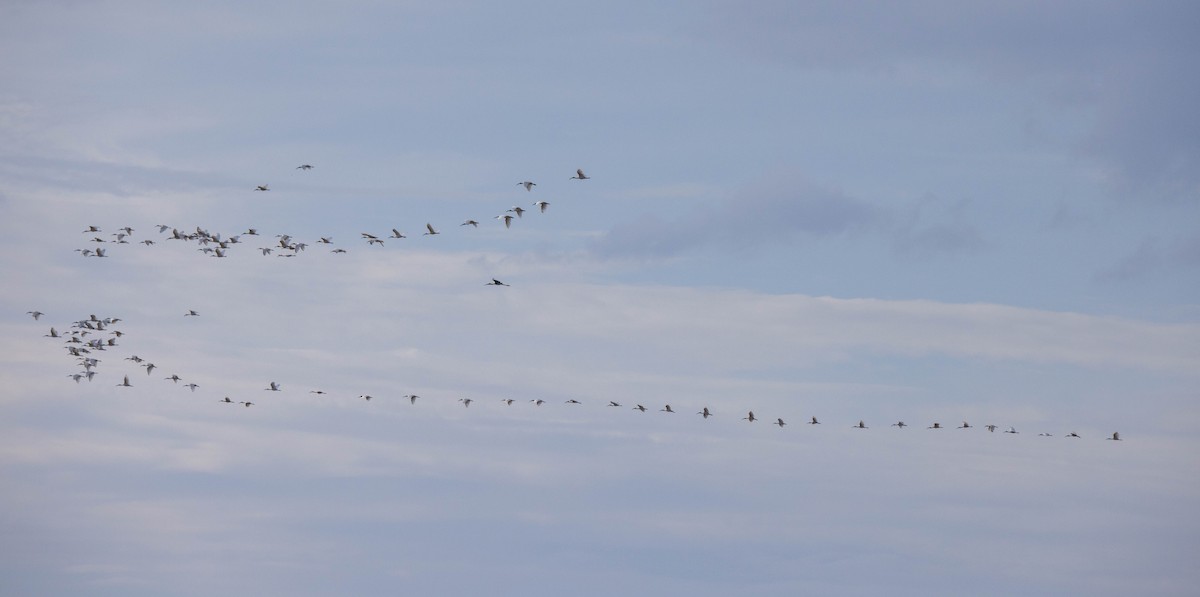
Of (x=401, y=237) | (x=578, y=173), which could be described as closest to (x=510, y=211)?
(x=578, y=173)

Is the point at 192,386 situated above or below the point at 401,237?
below

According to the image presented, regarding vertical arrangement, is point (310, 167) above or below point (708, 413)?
above

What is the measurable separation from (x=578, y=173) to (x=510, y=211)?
27.7ft

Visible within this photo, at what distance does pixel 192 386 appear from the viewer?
195000mm

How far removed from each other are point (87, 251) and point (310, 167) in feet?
119

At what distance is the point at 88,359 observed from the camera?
19112cm

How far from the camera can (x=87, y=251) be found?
200 metres

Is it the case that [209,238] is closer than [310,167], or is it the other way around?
[310,167]

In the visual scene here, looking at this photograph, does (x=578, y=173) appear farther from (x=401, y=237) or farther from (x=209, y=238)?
(x=209, y=238)

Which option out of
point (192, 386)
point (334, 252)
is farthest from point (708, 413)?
→ point (192, 386)

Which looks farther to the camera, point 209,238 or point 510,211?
point 209,238

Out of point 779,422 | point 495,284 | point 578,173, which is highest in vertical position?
point 578,173

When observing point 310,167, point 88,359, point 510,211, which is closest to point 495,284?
point 510,211

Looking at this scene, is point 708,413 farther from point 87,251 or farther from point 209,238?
point 87,251
